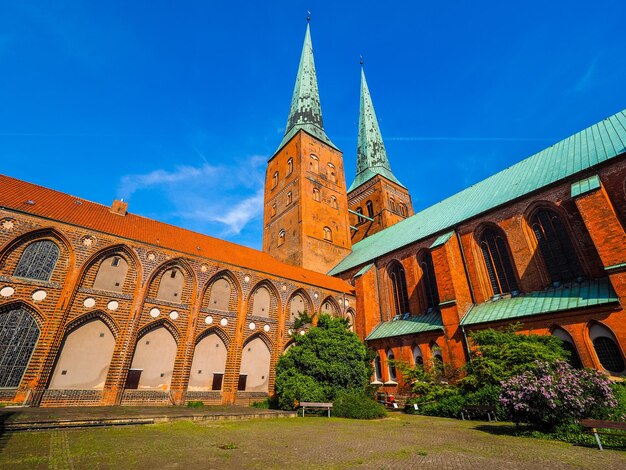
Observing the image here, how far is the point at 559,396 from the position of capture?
7.21 m

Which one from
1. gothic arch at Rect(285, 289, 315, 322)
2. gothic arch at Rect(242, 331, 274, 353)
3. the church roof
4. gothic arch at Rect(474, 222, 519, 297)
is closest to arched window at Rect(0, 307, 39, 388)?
the church roof

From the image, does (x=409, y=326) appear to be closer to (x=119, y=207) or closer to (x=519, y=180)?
(x=519, y=180)

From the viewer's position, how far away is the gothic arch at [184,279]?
1488 cm

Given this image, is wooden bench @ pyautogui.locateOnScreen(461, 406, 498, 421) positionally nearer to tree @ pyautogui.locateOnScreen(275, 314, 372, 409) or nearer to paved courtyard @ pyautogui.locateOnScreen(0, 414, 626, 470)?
paved courtyard @ pyautogui.locateOnScreen(0, 414, 626, 470)

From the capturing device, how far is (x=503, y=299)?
15.7 m

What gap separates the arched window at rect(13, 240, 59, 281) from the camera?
12.0 m

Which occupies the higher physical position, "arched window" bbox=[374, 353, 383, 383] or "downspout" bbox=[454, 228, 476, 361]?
"downspout" bbox=[454, 228, 476, 361]

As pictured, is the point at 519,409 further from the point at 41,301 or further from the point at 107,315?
the point at 41,301

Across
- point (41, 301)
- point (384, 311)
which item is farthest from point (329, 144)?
point (41, 301)

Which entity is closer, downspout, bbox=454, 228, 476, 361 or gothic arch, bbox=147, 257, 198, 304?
downspout, bbox=454, 228, 476, 361

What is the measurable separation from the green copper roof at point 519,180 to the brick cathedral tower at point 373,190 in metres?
11.9

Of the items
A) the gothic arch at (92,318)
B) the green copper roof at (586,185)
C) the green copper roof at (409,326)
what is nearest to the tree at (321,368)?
the green copper roof at (409,326)

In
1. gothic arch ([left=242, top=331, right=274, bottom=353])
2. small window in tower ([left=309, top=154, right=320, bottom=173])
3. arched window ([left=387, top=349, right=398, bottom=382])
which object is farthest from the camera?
small window in tower ([left=309, top=154, right=320, bottom=173])

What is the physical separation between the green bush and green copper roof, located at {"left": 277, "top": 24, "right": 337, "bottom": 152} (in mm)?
27914
